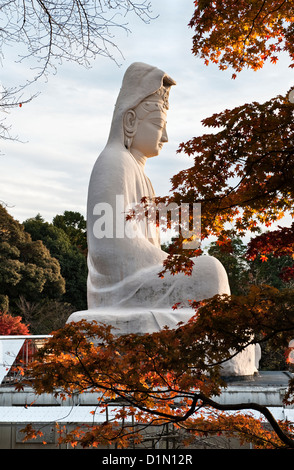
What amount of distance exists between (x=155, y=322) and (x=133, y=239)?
1.59m

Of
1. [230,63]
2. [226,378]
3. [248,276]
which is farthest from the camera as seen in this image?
[248,276]

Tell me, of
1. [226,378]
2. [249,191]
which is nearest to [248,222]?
[249,191]

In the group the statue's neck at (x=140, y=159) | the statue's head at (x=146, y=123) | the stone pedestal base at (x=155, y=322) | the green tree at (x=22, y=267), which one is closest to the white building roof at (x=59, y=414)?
the stone pedestal base at (x=155, y=322)

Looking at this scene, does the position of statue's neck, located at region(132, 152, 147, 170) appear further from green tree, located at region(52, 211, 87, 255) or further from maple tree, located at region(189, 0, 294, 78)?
green tree, located at region(52, 211, 87, 255)

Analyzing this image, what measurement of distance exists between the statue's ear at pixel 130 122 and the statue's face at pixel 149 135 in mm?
73

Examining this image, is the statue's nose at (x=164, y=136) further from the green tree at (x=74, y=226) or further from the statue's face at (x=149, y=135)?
the green tree at (x=74, y=226)

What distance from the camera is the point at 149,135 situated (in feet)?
31.5

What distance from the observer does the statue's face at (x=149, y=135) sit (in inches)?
376

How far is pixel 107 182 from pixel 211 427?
5594 millimetres

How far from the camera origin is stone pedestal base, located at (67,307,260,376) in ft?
24.7

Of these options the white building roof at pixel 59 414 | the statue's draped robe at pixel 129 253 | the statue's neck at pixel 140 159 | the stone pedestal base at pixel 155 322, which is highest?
the statue's neck at pixel 140 159

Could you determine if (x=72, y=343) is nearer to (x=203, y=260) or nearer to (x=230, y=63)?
(x=230, y=63)

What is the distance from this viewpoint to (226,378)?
24.4 ft

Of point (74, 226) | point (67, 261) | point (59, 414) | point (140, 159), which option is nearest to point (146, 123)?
point (140, 159)
